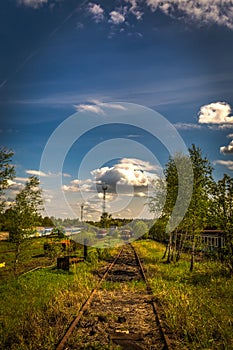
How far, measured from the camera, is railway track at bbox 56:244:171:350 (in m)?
6.80

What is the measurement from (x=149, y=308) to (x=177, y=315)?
5.45ft

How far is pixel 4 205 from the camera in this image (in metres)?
13.7

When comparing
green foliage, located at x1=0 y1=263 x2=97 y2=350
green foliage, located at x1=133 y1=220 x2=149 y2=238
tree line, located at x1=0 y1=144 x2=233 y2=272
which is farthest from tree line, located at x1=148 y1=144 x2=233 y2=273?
green foliage, located at x1=133 y1=220 x2=149 y2=238

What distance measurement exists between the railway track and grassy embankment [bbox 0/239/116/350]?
0.30 metres

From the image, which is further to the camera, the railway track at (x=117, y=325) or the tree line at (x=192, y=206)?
the tree line at (x=192, y=206)

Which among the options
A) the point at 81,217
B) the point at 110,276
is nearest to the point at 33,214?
the point at 110,276

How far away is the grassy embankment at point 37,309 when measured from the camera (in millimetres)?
6906

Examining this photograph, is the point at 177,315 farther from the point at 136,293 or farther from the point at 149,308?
the point at 136,293

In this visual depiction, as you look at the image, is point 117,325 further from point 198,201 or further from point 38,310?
point 198,201

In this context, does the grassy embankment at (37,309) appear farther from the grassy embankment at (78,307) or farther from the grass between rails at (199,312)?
the grass between rails at (199,312)

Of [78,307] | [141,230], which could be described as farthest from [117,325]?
[141,230]

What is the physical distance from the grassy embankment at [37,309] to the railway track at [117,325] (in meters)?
0.30

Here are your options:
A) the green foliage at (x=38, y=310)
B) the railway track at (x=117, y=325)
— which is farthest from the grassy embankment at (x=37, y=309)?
the railway track at (x=117, y=325)

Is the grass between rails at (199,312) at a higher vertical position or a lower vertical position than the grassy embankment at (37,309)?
higher
